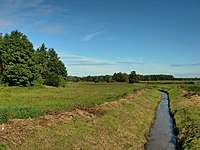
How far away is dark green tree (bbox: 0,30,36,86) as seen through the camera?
78750 mm

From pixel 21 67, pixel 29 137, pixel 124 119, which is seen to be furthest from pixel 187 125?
pixel 21 67

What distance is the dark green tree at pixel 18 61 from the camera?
78750 millimetres

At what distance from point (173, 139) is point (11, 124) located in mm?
15235

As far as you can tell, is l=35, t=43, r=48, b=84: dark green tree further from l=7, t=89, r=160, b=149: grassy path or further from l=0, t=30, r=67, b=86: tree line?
l=7, t=89, r=160, b=149: grassy path

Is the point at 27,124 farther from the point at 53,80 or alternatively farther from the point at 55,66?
the point at 55,66

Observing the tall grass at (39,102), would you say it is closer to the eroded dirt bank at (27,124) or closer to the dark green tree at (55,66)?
the eroded dirt bank at (27,124)

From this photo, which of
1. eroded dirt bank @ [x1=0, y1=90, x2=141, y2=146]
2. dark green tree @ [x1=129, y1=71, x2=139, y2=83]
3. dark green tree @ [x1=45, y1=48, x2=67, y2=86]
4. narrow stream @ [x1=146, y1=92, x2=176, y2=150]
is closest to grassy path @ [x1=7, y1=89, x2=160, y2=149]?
eroded dirt bank @ [x1=0, y1=90, x2=141, y2=146]

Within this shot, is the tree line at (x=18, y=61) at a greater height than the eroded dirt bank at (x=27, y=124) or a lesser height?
greater

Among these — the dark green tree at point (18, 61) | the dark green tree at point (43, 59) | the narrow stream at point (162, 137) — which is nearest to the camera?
the narrow stream at point (162, 137)

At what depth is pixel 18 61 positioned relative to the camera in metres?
81.0

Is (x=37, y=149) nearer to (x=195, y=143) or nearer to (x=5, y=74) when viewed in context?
(x=195, y=143)

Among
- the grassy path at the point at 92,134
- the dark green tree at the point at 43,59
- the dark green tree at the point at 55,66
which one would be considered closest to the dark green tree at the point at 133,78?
the dark green tree at the point at 55,66

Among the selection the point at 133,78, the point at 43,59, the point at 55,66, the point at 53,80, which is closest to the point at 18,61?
the point at 53,80

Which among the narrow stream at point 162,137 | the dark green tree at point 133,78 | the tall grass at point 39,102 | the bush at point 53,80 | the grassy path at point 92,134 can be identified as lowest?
the narrow stream at point 162,137
